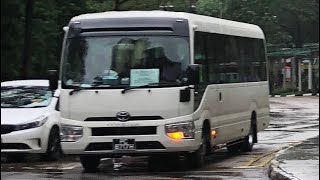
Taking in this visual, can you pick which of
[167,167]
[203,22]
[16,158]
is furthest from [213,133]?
[16,158]

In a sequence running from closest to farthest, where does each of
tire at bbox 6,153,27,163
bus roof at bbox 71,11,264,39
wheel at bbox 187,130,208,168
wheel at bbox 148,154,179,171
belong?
bus roof at bbox 71,11,264,39
wheel at bbox 187,130,208,168
wheel at bbox 148,154,179,171
tire at bbox 6,153,27,163

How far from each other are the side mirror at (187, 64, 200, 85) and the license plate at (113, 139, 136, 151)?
4.09ft

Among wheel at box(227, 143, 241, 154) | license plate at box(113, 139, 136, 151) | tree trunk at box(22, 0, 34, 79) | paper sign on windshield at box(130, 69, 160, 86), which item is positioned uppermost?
tree trunk at box(22, 0, 34, 79)

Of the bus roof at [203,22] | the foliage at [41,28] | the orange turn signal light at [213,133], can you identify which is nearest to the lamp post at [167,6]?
the bus roof at [203,22]

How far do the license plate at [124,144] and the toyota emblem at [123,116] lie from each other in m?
0.31

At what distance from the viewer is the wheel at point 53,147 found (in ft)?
43.0

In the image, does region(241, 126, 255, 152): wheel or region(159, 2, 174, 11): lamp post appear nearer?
region(241, 126, 255, 152): wheel

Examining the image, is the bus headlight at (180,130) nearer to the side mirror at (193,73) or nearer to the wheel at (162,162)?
the side mirror at (193,73)

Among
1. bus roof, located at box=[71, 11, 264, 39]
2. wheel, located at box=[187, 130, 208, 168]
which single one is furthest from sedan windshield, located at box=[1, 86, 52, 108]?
wheel, located at box=[187, 130, 208, 168]

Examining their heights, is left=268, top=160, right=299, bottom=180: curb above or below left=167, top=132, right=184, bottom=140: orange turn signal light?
below

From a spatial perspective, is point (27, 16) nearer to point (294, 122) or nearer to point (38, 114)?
point (38, 114)

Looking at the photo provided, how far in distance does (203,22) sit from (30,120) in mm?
3646

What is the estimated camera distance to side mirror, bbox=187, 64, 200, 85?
33.9 feet

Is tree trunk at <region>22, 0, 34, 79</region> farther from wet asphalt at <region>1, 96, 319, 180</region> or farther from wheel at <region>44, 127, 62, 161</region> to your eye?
wheel at <region>44, 127, 62, 161</region>
